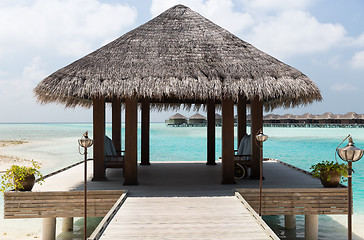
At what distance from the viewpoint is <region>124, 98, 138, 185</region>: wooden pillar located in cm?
548

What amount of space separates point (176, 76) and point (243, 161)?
2.02 metres

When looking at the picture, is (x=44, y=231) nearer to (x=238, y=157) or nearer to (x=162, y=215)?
(x=162, y=215)

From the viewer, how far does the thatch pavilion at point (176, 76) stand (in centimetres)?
518

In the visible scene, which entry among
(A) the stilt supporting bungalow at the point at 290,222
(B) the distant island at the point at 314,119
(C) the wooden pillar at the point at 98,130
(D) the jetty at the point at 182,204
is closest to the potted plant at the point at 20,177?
(D) the jetty at the point at 182,204

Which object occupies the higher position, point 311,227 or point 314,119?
point 314,119

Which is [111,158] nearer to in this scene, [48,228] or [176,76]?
[48,228]

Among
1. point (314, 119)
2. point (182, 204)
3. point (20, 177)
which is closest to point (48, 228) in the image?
point (20, 177)

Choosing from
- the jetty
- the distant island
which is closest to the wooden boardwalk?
the jetty

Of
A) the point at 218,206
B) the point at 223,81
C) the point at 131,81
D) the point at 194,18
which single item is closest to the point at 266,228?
the point at 218,206

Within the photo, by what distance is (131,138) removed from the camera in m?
5.50

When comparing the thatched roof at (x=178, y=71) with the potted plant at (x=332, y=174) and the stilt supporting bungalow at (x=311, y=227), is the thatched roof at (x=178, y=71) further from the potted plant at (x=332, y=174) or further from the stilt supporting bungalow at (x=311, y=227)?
the stilt supporting bungalow at (x=311, y=227)

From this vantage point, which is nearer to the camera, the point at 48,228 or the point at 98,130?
the point at 48,228

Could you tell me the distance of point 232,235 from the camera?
3406 millimetres

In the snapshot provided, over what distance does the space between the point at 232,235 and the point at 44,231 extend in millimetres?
3274
